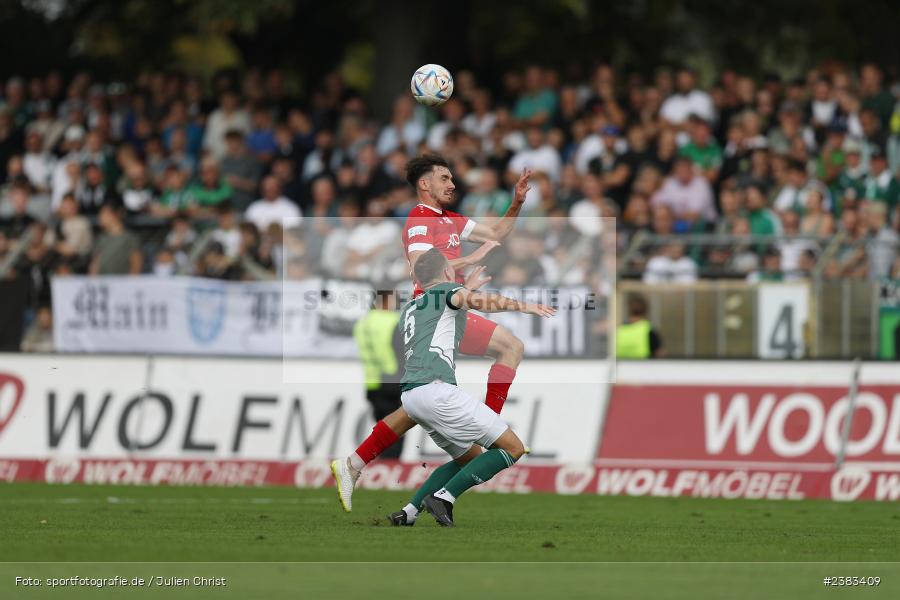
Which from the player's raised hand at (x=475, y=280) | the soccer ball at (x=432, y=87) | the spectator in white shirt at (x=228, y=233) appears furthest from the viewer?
the spectator in white shirt at (x=228, y=233)

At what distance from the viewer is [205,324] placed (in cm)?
2264

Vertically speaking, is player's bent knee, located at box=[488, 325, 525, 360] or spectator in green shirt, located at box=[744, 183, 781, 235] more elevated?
spectator in green shirt, located at box=[744, 183, 781, 235]

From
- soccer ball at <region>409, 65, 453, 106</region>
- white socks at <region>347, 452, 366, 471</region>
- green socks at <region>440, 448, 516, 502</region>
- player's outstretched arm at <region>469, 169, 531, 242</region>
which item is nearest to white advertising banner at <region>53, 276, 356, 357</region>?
soccer ball at <region>409, 65, 453, 106</region>

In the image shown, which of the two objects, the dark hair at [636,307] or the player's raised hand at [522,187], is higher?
the player's raised hand at [522,187]

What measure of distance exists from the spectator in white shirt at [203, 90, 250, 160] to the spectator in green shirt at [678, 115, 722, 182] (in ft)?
23.2

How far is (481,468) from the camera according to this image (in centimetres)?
1212

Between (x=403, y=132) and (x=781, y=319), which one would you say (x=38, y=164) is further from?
(x=781, y=319)

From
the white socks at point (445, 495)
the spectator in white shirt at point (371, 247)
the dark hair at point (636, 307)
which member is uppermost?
the spectator in white shirt at point (371, 247)

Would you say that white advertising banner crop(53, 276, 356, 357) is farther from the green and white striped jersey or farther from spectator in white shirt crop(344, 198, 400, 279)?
the green and white striped jersey

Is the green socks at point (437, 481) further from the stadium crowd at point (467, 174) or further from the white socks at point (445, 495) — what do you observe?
the stadium crowd at point (467, 174)

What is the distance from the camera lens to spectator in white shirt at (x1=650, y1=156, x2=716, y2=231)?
23109 mm

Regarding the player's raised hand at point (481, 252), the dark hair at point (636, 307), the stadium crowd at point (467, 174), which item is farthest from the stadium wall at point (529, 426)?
the player's raised hand at point (481, 252)

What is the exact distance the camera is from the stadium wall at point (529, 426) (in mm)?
18500

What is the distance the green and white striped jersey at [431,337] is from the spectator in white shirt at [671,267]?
9.73 meters
